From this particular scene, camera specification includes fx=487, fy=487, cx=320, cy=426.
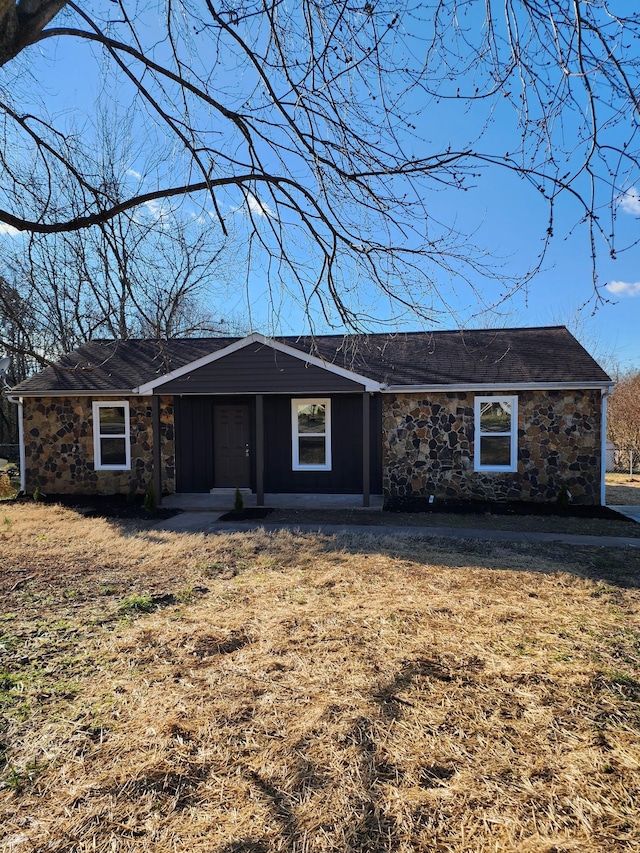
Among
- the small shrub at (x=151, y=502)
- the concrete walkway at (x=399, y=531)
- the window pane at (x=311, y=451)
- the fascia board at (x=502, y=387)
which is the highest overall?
the fascia board at (x=502, y=387)

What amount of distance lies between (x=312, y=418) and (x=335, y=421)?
0.61 metres

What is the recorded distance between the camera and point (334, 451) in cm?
1227

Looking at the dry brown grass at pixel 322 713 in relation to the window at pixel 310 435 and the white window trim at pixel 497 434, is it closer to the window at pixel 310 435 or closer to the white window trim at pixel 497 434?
the white window trim at pixel 497 434

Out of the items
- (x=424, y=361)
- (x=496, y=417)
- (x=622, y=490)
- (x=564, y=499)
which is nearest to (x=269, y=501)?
(x=424, y=361)

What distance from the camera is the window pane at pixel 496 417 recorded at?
11.3 m

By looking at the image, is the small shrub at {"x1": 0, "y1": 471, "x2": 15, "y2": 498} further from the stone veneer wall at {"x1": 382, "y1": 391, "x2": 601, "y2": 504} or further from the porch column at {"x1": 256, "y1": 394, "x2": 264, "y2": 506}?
the stone veneer wall at {"x1": 382, "y1": 391, "x2": 601, "y2": 504}

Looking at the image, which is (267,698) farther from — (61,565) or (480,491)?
(480,491)

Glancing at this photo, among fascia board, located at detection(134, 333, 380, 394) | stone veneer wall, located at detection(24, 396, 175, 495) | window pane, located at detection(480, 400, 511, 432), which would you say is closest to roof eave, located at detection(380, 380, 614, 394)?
window pane, located at detection(480, 400, 511, 432)

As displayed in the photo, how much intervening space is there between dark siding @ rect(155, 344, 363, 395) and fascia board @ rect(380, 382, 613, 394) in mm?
1380

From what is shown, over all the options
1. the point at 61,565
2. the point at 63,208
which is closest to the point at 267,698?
the point at 61,565

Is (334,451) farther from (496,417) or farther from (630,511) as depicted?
(630,511)

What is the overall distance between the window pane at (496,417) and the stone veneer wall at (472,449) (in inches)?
10.2

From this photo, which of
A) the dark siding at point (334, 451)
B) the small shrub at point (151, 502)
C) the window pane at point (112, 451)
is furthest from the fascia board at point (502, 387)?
the window pane at point (112, 451)

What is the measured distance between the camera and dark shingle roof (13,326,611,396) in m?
11.1
